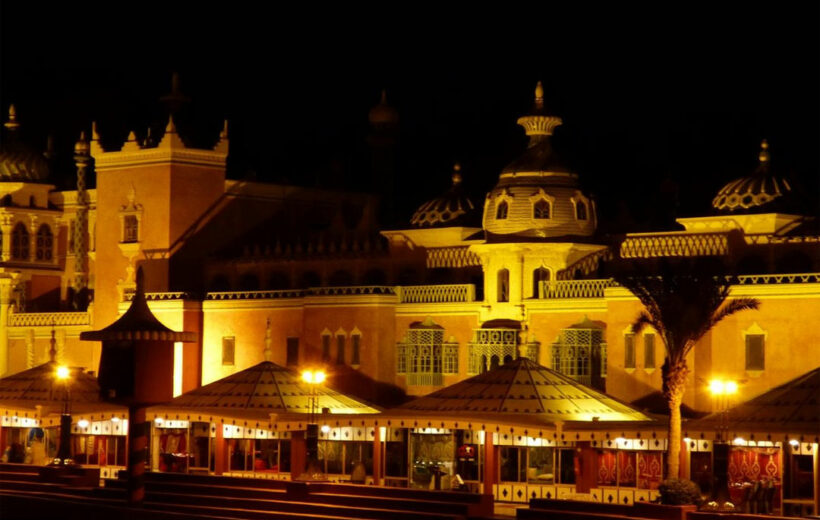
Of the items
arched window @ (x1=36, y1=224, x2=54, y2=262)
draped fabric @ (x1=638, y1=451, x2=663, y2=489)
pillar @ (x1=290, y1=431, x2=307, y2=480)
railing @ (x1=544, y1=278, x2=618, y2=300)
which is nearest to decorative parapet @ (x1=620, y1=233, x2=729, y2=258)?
railing @ (x1=544, y1=278, x2=618, y2=300)

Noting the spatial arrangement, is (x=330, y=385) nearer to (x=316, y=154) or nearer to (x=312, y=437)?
(x=312, y=437)

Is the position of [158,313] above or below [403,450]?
above

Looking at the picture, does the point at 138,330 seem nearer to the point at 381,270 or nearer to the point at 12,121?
the point at 381,270

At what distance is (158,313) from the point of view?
215ft

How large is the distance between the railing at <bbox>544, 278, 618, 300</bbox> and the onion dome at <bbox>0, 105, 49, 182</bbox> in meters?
26.1

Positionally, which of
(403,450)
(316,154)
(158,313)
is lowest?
(403,450)

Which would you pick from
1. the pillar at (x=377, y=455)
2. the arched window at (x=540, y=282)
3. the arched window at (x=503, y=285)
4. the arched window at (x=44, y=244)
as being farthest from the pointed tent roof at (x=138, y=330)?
the arched window at (x=44, y=244)

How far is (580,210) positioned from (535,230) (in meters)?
1.41

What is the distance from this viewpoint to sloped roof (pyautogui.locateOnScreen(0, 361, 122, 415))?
59.0 m

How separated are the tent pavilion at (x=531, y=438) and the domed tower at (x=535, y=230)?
644 centimetres

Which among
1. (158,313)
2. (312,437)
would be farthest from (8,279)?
(312,437)

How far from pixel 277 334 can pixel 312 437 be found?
10.9 meters

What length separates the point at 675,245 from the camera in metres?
54.4

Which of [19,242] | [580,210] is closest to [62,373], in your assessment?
[19,242]
